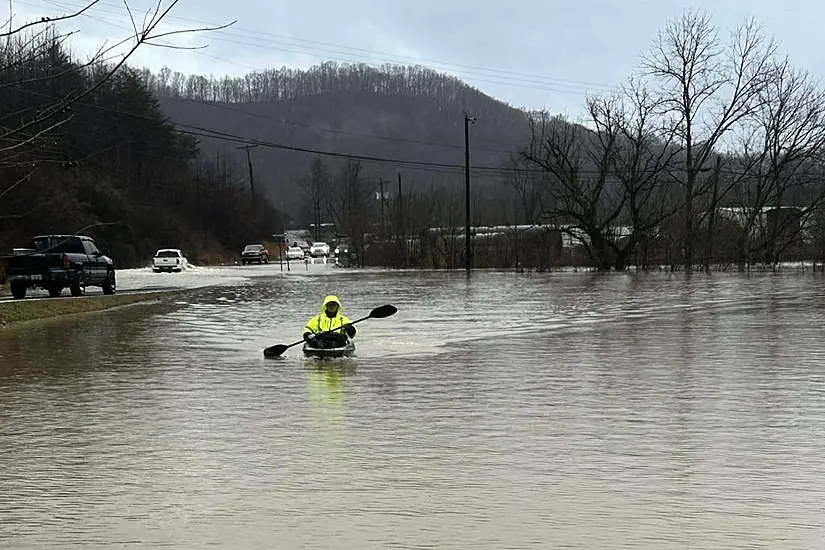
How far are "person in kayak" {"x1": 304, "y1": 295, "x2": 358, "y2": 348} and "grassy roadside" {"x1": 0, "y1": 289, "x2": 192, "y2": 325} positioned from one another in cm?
1061

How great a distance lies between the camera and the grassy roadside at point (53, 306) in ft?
80.6

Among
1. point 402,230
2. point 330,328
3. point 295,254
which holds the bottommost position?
point 330,328

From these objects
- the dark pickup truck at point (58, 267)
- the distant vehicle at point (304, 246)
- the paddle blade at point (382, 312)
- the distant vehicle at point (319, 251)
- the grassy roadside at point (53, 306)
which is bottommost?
the grassy roadside at point (53, 306)

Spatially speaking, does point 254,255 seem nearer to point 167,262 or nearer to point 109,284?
point 167,262

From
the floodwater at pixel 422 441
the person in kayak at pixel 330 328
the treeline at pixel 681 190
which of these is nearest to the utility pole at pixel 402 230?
the treeline at pixel 681 190

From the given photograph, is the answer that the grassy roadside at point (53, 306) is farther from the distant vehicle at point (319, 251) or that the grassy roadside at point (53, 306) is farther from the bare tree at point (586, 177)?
the distant vehicle at point (319, 251)

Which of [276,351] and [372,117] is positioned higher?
[372,117]

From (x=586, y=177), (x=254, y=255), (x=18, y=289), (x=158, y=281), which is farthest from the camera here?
(x=254, y=255)

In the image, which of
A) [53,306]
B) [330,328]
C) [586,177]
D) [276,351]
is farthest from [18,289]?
[586,177]

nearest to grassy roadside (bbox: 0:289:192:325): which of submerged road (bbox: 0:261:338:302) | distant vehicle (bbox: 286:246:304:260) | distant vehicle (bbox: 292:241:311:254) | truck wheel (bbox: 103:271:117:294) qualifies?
submerged road (bbox: 0:261:338:302)

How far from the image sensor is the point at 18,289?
3136 cm

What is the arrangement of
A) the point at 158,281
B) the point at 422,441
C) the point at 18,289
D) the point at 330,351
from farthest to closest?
the point at 158,281
the point at 18,289
the point at 330,351
the point at 422,441

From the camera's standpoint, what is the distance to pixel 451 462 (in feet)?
27.7

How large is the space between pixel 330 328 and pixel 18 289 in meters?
18.7
